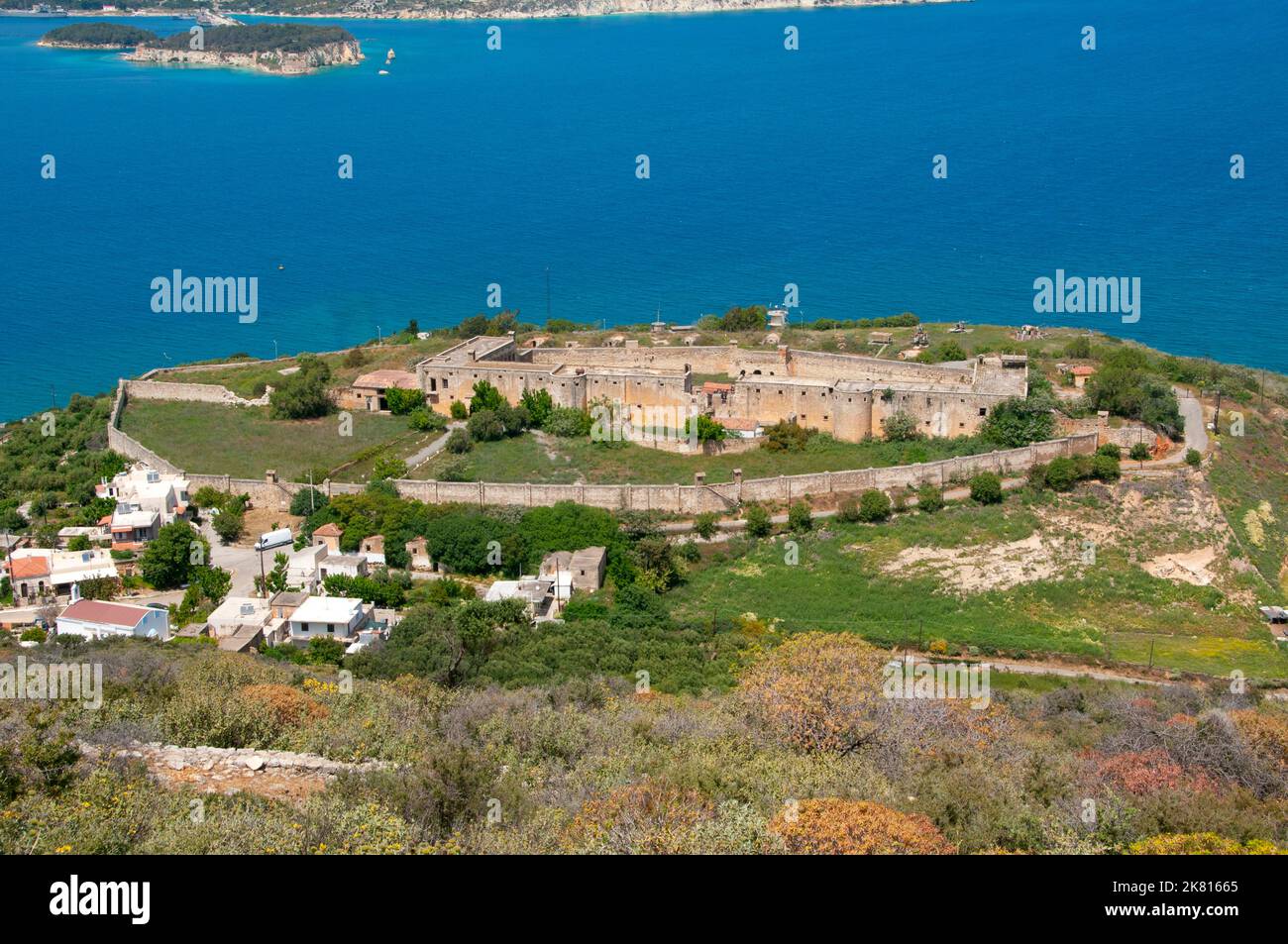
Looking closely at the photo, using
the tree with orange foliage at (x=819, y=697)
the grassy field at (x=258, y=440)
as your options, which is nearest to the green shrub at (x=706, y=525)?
the grassy field at (x=258, y=440)

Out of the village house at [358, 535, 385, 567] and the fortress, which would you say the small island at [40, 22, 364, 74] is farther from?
the village house at [358, 535, 385, 567]

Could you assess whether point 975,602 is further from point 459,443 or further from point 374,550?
point 459,443

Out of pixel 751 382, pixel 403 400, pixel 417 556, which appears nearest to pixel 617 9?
pixel 403 400

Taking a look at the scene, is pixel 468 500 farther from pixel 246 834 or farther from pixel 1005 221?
pixel 1005 221

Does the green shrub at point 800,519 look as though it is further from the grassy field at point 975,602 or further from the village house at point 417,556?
the village house at point 417,556

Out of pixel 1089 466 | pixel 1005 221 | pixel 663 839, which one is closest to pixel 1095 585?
pixel 1089 466

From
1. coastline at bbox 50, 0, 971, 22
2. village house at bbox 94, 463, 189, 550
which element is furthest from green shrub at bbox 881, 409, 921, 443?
coastline at bbox 50, 0, 971, 22
